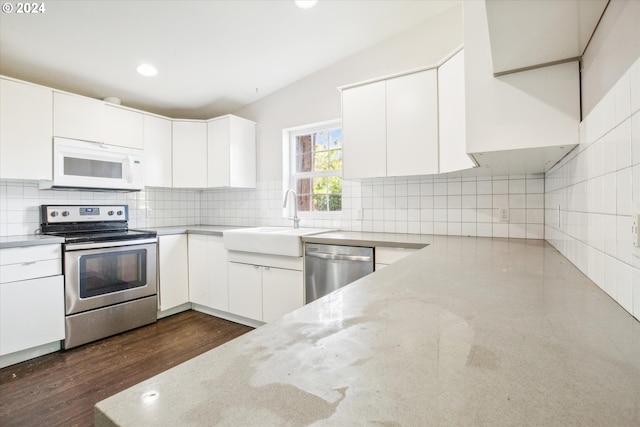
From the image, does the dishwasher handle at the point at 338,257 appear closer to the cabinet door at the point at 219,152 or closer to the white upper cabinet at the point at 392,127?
the white upper cabinet at the point at 392,127

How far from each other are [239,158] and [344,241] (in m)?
1.75

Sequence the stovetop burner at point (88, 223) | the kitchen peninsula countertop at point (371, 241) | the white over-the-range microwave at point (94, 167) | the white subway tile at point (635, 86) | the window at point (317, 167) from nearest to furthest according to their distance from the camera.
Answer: the white subway tile at point (635, 86) → the kitchen peninsula countertop at point (371, 241) → the white over-the-range microwave at point (94, 167) → the stovetop burner at point (88, 223) → the window at point (317, 167)

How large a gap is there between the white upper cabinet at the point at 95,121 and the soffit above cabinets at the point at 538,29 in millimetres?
3029

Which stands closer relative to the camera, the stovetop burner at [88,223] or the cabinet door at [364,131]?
the cabinet door at [364,131]

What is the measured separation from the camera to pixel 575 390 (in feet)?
1.36

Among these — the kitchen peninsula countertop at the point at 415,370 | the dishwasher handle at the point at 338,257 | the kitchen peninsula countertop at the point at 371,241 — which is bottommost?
the dishwasher handle at the point at 338,257

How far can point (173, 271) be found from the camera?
3.10 metres

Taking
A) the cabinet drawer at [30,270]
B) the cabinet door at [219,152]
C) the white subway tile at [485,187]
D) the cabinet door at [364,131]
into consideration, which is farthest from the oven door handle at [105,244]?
the white subway tile at [485,187]

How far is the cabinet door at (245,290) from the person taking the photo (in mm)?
2723

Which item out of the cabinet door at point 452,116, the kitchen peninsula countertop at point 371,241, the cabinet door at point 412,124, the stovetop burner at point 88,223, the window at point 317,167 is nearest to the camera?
the cabinet door at point 452,116

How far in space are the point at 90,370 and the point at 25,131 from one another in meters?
1.81

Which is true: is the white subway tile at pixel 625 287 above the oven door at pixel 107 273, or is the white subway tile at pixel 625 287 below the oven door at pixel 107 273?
above

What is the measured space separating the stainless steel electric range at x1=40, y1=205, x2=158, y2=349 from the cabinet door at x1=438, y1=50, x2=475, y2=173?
8.58 ft

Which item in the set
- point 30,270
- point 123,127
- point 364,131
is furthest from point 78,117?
point 364,131
